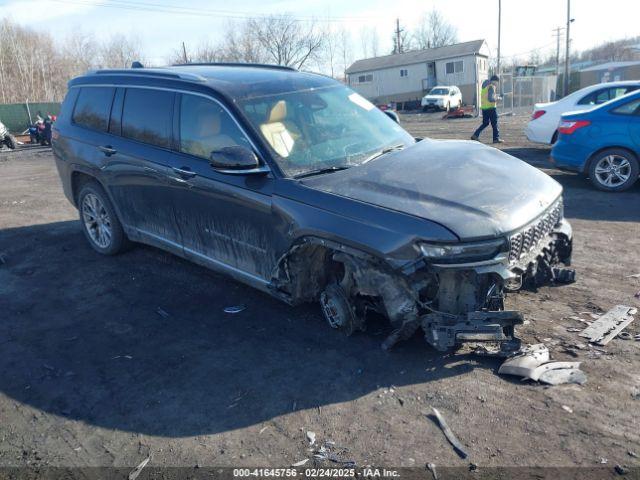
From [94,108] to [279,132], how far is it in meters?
2.75

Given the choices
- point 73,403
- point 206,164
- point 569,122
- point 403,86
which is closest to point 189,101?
point 206,164

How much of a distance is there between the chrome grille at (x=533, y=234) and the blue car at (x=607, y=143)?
510cm

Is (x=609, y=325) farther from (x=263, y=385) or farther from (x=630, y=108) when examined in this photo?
(x=630, y=108)

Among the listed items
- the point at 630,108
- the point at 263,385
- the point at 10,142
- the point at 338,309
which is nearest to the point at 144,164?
the point at 338,309

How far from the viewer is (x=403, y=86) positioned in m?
53.7

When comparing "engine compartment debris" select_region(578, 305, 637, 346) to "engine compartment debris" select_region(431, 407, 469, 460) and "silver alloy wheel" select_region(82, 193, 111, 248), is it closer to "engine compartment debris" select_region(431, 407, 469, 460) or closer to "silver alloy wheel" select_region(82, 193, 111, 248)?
"engine compartment debris" select_region(431, 407, 469, 460)

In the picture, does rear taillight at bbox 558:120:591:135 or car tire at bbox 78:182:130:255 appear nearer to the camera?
car tire at bbox 78:182:130:255

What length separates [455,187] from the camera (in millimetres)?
3820

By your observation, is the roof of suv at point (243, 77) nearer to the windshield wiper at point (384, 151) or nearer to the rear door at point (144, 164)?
the rear door at point (144, 164)

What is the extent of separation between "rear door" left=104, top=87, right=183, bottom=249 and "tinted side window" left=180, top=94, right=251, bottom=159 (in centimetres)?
20

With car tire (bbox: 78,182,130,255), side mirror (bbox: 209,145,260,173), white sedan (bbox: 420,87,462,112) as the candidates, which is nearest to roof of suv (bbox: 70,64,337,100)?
side mirror (bbox: 209,145,260,173)

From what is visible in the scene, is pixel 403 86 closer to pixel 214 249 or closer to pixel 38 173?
pixel 38 173

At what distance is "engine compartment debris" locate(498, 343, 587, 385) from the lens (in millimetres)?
3452

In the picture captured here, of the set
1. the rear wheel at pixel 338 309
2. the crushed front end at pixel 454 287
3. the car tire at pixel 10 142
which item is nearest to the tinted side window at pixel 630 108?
the crushed front end at pixel 454 287
